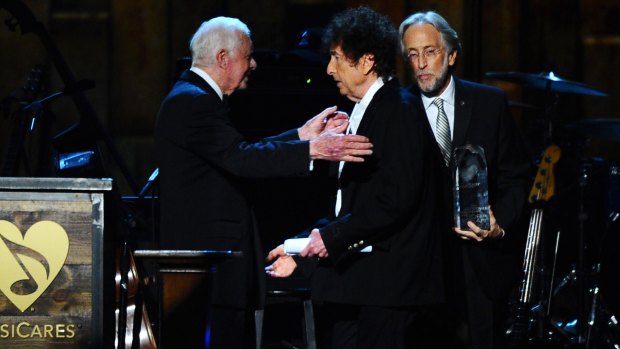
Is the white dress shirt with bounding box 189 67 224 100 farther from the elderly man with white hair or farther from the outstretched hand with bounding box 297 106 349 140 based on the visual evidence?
the outstretched hand with bounding box 297 106 349 140

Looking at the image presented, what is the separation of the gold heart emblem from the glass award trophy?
1.26 metres

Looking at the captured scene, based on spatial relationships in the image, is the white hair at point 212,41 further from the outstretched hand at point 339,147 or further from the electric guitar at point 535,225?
the electric guitar at point 535,225

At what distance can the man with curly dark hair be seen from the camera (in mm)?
3736

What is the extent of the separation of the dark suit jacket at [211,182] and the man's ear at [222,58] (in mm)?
163

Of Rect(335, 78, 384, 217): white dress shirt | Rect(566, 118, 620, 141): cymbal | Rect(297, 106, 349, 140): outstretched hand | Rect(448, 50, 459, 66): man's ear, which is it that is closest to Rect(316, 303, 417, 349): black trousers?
Rect(335, 78, 384, 217): white dress shirt

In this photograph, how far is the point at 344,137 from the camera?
150 inches

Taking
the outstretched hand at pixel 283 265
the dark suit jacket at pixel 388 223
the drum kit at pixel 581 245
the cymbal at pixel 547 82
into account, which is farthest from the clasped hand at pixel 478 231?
the cymbal at pixel 547 82

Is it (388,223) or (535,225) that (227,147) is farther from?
(535,225)

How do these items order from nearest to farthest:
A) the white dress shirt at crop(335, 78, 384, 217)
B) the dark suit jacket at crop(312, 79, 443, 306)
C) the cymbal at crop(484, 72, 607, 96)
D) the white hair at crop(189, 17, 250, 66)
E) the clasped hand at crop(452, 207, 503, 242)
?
the dark suit jacket at crop(312, 79, 443, 306) < the white dress shirt at crop(335, 78, 384, 217) < the clasped hand at crop(452, 207, 503, 242) < the white hair at crop(189, 17, 250, 66) < the cymbal at crop(484, 72, 607, 96)

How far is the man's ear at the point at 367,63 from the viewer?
387cm

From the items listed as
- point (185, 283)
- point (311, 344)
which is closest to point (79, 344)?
point (185, 283)

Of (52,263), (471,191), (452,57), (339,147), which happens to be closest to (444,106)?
(452,57)

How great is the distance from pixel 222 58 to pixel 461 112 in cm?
89

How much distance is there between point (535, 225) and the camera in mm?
6734
